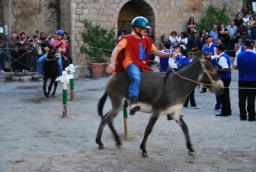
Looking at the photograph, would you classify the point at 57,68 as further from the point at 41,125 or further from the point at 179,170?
the point at 179,170

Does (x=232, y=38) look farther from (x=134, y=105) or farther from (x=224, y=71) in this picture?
(x=134, y=105)

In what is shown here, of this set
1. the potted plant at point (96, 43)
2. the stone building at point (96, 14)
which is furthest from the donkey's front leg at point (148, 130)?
the potted plant at point (96, 43)

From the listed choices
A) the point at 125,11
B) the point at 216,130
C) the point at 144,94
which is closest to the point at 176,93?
the point at 144,94

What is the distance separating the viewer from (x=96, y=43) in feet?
75.4

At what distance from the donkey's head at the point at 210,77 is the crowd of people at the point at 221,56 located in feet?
0.61

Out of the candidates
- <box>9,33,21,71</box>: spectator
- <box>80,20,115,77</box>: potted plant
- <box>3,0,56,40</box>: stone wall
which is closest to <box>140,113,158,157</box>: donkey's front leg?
<box>80,20,115,77</box>: potted plant

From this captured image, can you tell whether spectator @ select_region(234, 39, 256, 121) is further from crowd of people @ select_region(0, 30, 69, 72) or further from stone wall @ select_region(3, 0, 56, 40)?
stone wall @ select_region(3, 0, 56, 40)

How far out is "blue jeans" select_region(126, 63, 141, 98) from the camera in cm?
817

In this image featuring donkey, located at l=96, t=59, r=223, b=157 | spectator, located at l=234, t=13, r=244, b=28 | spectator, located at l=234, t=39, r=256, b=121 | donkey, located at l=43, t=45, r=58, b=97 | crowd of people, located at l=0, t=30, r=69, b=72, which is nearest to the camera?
donkey, located at l=96, t=59, r=223, b=157

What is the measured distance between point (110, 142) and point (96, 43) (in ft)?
46.0

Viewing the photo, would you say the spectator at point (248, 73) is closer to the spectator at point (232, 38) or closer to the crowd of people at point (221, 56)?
the crowd of people at point (221, 56)

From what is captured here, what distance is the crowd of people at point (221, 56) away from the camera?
8.43 meters

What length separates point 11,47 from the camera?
2219cm

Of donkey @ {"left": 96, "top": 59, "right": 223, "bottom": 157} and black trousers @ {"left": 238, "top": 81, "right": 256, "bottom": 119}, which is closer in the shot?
donkey @ {"left": 96, "top": 59, "right": 223, "bottom": 157}
